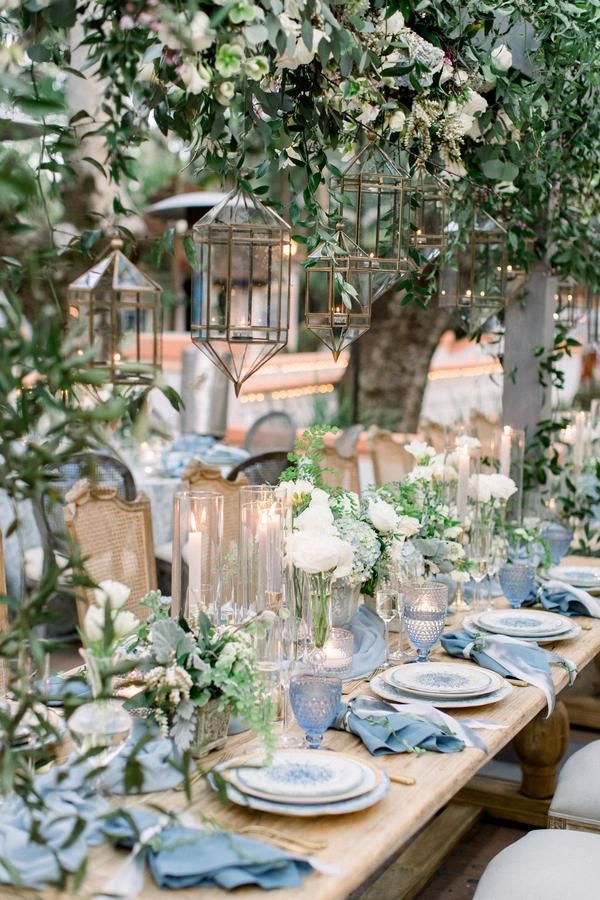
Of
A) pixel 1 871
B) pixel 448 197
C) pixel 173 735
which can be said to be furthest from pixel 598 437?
pixel 1 871

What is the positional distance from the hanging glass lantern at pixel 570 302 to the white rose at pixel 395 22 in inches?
80.2

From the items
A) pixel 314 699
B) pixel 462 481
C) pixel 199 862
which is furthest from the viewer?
pixel 462 481

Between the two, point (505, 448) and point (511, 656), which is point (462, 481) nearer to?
point (505, 448)

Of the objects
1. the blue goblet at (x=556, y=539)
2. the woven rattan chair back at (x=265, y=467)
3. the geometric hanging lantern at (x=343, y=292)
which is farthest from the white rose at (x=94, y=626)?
the woven rattan chair back at (x=265, y=467)

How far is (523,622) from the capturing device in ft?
9.02

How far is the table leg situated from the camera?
334cm

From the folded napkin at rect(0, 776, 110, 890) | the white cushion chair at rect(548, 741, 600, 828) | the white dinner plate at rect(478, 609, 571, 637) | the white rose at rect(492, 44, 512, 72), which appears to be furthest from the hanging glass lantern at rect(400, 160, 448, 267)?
the folded napkin at rect(0, 776, 110, 890)

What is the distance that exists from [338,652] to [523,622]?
66 centimetres

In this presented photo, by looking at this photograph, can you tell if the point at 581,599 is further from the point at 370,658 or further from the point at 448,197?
the point at 448,197

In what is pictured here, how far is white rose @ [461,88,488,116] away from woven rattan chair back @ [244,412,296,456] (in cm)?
369

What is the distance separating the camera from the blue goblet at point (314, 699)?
186 centimetres

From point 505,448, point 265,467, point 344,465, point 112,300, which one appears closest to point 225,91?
point 112,300

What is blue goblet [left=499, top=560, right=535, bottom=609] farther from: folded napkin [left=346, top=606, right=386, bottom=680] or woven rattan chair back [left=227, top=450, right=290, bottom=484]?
woven rattan chair back [left=227, top=450, right=290, bottom=484]

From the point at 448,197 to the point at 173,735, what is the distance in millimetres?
2023
